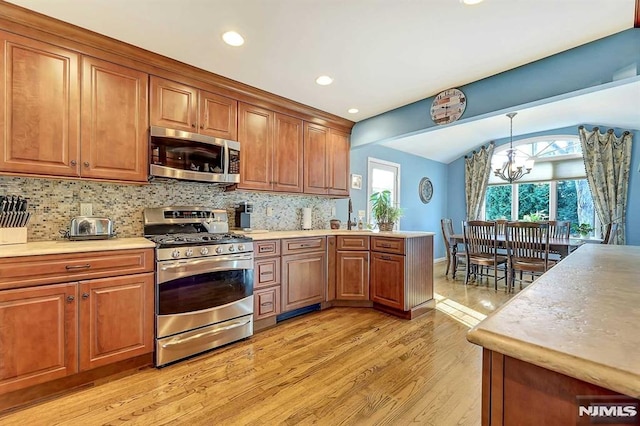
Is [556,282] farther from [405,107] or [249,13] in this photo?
[405,107]

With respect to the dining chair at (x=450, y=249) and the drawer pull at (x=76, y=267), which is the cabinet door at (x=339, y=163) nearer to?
the dining chair at (x=450, y=249)

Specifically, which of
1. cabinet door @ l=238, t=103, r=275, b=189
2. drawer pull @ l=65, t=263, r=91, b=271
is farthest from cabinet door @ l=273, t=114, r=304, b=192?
drawer pull @ l=65, t=263, r=91, b=271

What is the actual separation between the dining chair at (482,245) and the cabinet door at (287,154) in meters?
3.07

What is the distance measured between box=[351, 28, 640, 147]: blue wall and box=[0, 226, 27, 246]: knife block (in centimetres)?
362

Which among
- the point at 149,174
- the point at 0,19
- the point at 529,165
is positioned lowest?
the point at 149,174

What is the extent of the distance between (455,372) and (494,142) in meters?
5.82

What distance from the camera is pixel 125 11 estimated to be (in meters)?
1.89

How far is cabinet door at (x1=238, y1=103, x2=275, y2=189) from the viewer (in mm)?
3010

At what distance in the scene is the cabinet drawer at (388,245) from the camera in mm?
3141

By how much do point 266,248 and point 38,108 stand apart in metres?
1.96

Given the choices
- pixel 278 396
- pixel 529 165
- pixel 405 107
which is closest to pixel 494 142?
pixel 529 165

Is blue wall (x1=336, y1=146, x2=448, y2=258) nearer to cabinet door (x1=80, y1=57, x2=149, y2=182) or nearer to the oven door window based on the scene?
the oven door window

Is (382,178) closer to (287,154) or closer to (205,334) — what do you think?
(287,154)

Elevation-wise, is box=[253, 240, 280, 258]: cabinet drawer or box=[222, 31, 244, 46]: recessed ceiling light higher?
box=[222, 31, 244, 46]: recessed ceiling light
